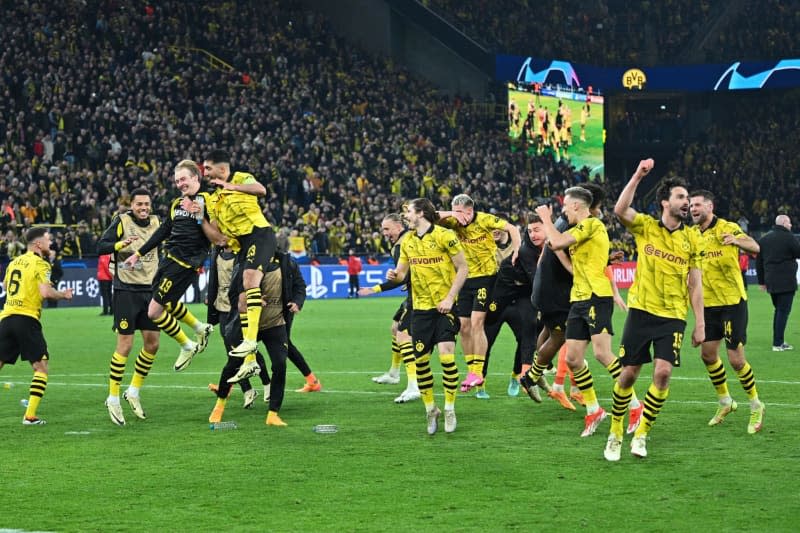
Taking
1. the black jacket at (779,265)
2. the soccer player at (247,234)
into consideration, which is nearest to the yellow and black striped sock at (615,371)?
the soccer player at (247,234)

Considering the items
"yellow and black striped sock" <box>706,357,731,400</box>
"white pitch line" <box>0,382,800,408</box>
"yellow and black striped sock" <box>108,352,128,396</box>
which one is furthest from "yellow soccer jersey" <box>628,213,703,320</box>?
"yellow and black striped sock" <box>108,352,128,396</box>

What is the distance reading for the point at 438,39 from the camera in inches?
2297

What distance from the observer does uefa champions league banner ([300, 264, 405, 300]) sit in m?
40.9

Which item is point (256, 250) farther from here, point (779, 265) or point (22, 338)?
point (779, 265)

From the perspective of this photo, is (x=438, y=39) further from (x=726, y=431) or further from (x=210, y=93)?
(x=726, y=431)

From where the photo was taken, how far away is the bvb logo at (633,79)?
5969 cm

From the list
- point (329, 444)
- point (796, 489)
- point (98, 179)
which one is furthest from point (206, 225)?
point (98, 179)

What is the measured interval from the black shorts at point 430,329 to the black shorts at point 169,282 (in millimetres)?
2737

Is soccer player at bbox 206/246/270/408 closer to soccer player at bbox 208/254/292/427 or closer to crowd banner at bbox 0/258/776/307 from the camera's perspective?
soccer player at bbox 208/254/292/427

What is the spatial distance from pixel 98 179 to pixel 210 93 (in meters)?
9.79

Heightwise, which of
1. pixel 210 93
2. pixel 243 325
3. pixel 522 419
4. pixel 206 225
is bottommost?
pixel 522 419

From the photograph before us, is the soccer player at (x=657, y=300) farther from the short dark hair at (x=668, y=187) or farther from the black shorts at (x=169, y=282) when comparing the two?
the black shorts at (x=169, y=282)


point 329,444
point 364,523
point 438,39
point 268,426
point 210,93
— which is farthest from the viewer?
point 438,39

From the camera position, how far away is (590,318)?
11.4m
